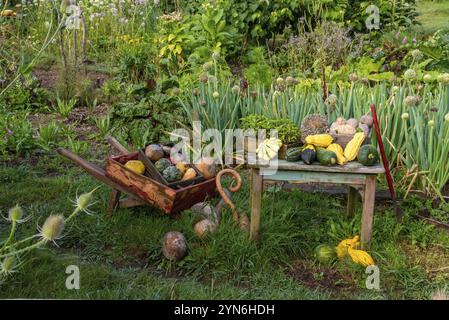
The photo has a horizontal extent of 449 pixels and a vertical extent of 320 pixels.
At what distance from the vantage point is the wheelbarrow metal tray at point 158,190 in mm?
3738

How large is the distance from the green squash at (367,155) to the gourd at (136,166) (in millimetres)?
1358

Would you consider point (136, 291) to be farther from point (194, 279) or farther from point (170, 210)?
point (170, 210)

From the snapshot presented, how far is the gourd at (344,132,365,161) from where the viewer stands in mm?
3555

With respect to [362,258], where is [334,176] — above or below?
above

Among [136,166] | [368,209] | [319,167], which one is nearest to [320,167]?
[319,167]

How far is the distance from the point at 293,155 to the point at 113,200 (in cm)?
122

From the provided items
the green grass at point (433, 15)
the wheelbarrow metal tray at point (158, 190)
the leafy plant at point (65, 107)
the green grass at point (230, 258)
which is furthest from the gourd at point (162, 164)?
the green grass at point (433, 15)

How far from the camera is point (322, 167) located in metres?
3.43

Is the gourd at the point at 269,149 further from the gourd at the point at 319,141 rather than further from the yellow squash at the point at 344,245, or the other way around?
the yellow squash at the point at 344,245

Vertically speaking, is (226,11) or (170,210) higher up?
(226,11)

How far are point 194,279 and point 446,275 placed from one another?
1.39 meters

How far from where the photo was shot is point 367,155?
11.3ft

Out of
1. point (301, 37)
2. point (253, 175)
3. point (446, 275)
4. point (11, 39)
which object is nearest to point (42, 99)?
point (11, 39)

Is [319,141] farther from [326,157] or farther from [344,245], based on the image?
[344,245]
